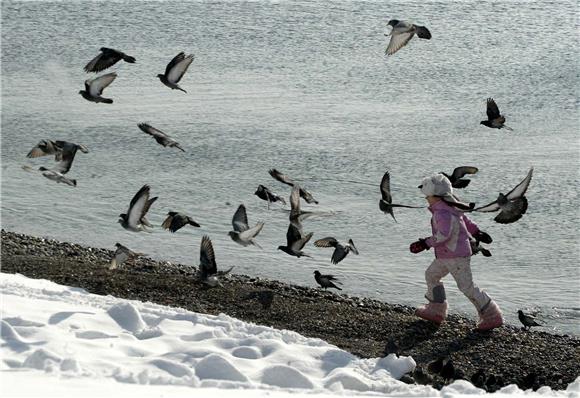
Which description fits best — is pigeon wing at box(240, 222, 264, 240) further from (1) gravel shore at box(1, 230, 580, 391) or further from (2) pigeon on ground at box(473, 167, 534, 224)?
(2) pigeon on ground at box(473, 167, 534, 224)

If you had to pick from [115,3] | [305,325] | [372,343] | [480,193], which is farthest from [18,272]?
[115,3]

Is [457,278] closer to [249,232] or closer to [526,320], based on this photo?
[526,320]

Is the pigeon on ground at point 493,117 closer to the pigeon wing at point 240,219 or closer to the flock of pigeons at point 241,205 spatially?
the flock of pigeons at point 241,205

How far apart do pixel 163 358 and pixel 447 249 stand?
8.66 ft

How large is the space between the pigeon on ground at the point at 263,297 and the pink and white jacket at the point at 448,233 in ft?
4.56

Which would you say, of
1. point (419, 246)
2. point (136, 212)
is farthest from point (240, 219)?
point (419, 246)

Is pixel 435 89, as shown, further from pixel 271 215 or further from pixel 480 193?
pixel 271 215

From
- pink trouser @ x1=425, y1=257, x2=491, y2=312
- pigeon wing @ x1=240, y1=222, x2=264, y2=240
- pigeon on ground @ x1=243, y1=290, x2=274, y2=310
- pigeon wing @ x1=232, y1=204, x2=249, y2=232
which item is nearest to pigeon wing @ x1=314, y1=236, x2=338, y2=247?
pigeon wing @ x1=240, y1=222, x2=264, y2=240

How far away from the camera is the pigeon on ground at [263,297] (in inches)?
336

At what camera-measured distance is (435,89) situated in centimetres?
1655

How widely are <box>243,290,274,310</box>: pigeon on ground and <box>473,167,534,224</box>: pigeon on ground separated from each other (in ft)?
5.99

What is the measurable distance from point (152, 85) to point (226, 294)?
8758mm

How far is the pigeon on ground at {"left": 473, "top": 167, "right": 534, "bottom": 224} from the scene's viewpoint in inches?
332

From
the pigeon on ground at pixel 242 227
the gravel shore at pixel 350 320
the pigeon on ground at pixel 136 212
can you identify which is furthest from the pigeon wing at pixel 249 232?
the pigeon on ground at pixel 136 212
